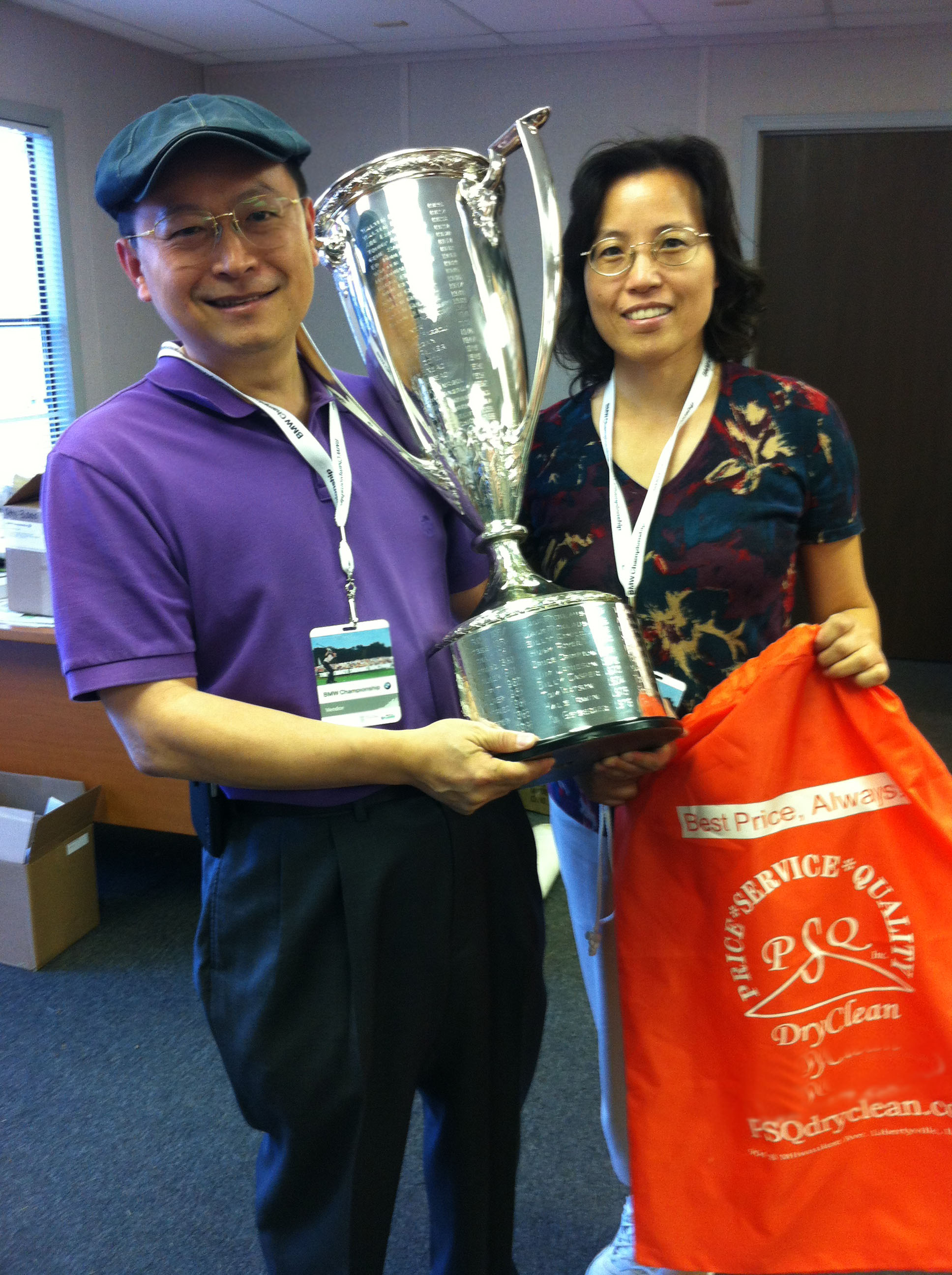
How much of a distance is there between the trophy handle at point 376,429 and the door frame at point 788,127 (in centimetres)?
345

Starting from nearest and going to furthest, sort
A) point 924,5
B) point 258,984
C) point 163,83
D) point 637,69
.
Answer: point 258,984 → point 924,5 → point 637,69 → point 163,83

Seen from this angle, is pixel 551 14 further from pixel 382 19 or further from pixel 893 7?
pixel 893 7

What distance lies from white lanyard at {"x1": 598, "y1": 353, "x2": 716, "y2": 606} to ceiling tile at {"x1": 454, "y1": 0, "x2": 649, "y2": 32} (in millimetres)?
3271

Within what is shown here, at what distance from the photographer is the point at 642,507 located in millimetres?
1212

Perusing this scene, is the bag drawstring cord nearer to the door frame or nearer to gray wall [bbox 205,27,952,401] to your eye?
gray wall [bbox 205,27,952,401]

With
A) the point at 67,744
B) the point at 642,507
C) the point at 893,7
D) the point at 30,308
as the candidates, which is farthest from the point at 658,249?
Answer: the point at 30,308

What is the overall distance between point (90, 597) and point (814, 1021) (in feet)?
2.79

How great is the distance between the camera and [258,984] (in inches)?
41.8

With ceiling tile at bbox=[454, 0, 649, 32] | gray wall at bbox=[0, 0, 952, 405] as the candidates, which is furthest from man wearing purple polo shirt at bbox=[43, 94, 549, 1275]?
gray wall at bbox=[0, 0, 952, 405]

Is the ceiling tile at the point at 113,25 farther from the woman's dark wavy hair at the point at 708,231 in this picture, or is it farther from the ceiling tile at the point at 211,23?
the woman's dark wavy hair at the point at 708,231

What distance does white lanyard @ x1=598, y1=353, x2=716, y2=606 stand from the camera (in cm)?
119

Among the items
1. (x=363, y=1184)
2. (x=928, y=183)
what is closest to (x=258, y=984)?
(x=363, y=1184)

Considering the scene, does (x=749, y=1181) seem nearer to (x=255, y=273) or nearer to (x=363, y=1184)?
(x=363, y=1184)

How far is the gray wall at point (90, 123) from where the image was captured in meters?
4.12
